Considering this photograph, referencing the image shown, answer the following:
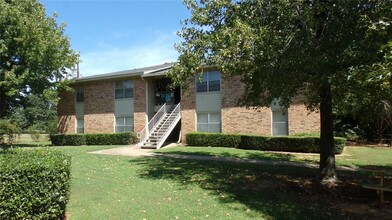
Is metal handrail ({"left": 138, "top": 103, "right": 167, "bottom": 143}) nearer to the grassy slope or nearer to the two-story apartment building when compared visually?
the two-story apartment building

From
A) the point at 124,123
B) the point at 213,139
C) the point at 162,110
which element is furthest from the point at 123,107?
the point at 213,139

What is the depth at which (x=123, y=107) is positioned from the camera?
27.0 metres

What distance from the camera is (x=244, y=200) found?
825 cm

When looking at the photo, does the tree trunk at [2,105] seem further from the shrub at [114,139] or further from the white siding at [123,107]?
the white siding at [123,107]

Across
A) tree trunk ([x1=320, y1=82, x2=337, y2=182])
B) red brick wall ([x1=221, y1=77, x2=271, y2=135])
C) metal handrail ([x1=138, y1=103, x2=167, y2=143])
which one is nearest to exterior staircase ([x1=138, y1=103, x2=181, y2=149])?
metal handrail ([x1=138, y1=103, x2=167, y2=143])

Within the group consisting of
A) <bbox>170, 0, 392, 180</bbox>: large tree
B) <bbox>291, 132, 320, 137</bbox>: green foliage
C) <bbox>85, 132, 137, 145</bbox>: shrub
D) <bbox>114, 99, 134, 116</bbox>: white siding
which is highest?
<bbox>170, 0, 392, 180</bbox>: large tree

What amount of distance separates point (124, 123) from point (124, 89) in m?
2.66

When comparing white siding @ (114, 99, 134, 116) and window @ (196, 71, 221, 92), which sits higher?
window @ (196, 71, 221, 92)

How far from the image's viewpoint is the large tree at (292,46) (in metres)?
7.43

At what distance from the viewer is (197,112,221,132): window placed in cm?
2331

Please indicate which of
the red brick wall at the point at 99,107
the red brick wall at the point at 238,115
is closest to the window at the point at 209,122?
the red brick wall at the point at 238,115

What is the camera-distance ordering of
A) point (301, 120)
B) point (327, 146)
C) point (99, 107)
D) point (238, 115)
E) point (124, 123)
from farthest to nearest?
1. point (99, 107)
2. point (124, 123)
3. point (238, 115)
4. point (301, 120)
5. point (327, 146)

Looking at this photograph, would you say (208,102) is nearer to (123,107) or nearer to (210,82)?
(210,82)

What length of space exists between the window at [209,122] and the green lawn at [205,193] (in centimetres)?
1006
